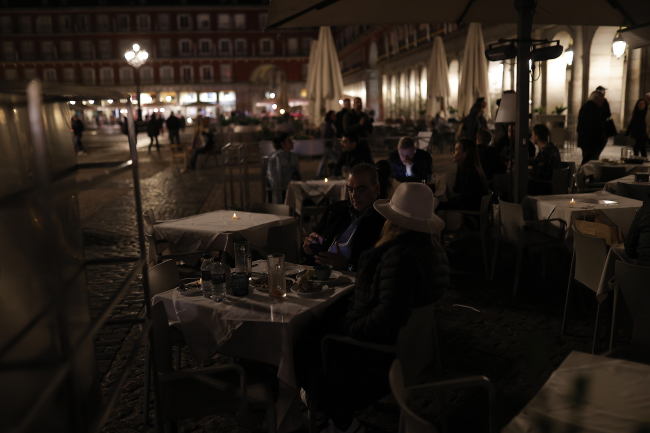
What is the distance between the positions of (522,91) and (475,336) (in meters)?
2.78

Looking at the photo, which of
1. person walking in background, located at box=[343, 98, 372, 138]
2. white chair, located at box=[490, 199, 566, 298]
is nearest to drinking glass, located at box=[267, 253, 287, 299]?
white chair, located at box=[490, 199, 566, 298]

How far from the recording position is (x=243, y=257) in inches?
126

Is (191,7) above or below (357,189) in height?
above

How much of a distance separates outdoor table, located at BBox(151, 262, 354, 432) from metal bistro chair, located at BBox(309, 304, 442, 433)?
0.14 m

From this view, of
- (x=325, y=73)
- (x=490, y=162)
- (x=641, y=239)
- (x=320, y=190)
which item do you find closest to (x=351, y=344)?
(x=641, y=239)

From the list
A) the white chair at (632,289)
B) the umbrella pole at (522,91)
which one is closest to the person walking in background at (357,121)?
the umbrella pole at (522,91)

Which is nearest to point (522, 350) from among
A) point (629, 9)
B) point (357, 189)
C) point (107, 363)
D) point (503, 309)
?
point (503, 309)

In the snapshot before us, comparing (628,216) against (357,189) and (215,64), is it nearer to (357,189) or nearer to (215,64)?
(357,189)

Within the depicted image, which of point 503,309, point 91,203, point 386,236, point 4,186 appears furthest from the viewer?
point 91,203

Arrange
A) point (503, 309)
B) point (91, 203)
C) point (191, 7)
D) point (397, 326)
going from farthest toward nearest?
point (191, 7), point (91, 203), point (503, 309), point (397, 326)

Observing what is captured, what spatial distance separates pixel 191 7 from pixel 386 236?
58.7 meters

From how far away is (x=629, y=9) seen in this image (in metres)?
6.07

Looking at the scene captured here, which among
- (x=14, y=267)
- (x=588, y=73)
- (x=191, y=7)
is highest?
(x=191, y=7)

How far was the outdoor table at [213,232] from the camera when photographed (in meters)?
4.38
